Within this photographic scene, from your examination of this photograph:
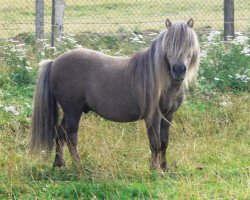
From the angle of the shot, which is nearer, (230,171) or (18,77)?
(230,171)

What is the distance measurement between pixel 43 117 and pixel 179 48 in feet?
5.60

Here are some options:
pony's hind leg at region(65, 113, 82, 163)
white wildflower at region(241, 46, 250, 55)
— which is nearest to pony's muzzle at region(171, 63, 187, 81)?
pony's hind leg at region(65, 113, 82, 163)

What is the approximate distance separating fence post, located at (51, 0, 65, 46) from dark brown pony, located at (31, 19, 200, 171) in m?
2.79

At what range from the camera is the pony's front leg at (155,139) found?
632 cm

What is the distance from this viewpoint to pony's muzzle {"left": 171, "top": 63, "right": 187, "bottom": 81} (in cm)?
600

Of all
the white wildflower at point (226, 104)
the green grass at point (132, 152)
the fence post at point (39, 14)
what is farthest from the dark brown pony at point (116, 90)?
the fence post at point (39, 14)

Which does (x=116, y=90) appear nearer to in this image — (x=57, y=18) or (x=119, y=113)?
(x=119, y=113)

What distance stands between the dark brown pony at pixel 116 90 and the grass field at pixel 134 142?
299mm

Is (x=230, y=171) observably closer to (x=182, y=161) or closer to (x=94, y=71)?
(x=182, y=161)

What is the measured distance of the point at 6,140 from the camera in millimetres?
7234

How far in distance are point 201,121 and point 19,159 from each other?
8.36 ft

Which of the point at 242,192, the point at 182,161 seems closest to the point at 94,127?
the point at 182,161

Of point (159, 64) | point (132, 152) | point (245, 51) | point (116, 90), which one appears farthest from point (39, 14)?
point (159, 64)

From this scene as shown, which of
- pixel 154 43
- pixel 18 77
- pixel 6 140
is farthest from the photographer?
pixel 18 77
